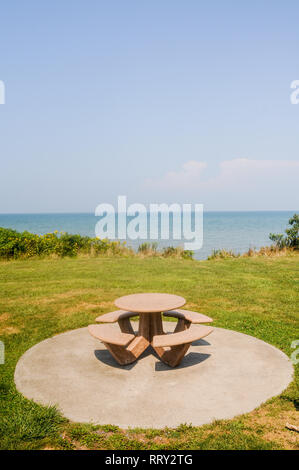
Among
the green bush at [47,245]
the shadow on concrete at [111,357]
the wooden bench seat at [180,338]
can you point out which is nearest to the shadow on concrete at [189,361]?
the shadow on concrete at [111,357]

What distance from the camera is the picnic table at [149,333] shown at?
16.5ft

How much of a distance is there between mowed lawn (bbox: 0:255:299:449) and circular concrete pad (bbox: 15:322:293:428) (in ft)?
0.60

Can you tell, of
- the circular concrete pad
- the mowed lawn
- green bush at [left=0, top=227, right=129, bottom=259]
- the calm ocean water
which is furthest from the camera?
the calm ocean water

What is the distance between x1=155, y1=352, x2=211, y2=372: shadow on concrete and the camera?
5.26m

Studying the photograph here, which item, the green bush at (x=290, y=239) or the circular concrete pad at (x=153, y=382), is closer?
the circular concrete pad at (x=153, y=382)

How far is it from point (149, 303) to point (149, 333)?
1.65ft

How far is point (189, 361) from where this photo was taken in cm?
555

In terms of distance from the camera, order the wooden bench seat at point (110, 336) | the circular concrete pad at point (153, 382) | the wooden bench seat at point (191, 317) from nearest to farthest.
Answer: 1. the circular concrete pad at point (153, 382)
2. the wooden bench seat at point (110, 336)
3. the wooden bench seat at point (191, 317)

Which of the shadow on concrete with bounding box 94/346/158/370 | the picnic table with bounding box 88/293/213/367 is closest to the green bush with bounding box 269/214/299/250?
the picnic table with bounding box 88/293/213/367

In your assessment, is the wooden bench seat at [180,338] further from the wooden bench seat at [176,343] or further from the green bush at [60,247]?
the green bush at [60,247]

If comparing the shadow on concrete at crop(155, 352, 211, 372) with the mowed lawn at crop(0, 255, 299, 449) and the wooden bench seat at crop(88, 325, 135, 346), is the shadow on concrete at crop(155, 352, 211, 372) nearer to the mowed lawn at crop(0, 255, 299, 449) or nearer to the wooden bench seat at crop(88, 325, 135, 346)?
the wooden bench seat at crop(88, 325, 135, 346)

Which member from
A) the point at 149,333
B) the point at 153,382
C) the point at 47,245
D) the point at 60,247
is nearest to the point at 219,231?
the point at 60,247

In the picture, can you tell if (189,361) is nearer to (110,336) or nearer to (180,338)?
(180,338)
